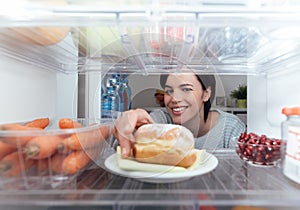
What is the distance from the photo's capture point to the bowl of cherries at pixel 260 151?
0.66 meters

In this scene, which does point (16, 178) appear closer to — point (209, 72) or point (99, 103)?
point (99, 103)

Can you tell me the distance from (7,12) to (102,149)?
394 mm

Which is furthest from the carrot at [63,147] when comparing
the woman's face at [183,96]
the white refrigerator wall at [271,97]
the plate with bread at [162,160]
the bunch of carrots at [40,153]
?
the white refrigerator wall at [271,97]

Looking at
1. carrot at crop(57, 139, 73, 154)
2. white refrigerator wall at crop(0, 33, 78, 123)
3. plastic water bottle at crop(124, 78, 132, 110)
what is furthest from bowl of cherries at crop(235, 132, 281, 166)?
white refrigerator wall at crop(0, 33, 78, 123)

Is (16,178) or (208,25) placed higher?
(208,25)

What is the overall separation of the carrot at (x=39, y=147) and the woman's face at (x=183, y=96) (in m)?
0.47

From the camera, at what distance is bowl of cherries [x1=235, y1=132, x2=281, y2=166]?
0.66 metres

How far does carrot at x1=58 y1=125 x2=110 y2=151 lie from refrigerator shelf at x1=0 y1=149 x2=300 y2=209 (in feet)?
0.25

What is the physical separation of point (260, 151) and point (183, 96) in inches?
12.2

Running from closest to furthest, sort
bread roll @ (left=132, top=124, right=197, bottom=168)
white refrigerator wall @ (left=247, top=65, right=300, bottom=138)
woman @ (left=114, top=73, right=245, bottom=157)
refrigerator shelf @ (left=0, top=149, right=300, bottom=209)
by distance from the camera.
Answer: refrigerator shelf @ (left=0, top=149, right=300, bottom=209)
bread roll @ (left=132, top=124, right=197, bottom=168)
white refrigerator wall @ (left=247, top=65, right=300, bottom=138)
woman @ (left=114, top=73, right=245, bottom=157)

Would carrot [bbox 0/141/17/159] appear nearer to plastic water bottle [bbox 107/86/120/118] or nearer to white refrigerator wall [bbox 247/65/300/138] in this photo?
plastic water bottle [bbox 107/86/120/118]

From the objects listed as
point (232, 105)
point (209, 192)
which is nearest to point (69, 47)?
point (209, 192)

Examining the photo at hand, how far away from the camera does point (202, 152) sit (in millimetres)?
680

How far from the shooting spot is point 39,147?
0.49 m
